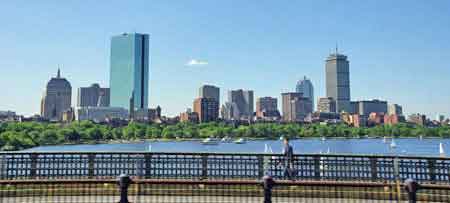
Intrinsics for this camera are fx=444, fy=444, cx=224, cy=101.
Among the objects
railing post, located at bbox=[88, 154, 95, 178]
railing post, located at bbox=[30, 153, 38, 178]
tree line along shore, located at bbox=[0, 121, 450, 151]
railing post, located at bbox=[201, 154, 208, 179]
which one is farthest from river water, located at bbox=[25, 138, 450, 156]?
railing post, located at bbox=[30, 153, 38, 178]

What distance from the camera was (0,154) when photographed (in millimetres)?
14070

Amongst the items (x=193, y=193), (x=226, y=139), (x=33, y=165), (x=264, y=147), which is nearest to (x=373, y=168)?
(x=193, y=193)

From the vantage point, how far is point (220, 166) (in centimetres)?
1507

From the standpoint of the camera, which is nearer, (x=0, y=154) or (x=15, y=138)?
(x=0, y=154)

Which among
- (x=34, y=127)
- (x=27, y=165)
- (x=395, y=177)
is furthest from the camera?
(x=34, y=127)

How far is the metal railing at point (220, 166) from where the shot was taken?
1402 cm

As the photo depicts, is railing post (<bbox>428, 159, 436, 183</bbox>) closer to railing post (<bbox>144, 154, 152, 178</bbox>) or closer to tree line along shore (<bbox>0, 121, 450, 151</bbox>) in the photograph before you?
railing post (<bbox>144, 154, 152, 178</bbox>)

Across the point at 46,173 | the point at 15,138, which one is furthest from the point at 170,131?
the point at 46,173

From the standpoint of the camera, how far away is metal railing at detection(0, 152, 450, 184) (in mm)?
14016

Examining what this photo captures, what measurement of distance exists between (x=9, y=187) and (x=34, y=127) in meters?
157

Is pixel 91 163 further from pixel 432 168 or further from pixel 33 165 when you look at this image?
pixel 432 168

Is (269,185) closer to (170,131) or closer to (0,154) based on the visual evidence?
(0,154)

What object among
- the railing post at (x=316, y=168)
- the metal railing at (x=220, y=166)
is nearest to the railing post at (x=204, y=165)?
the metal railing at (x=220, y=166)

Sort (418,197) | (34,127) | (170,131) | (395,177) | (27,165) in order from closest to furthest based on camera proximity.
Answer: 1. (418,197)
2. (395,177)
3. (27,165)
4. (34,127)
5. (170,131)
